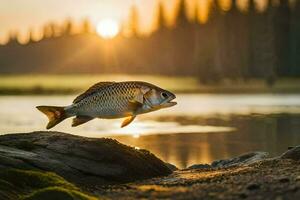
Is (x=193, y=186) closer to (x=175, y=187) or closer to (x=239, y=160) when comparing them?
(x=175, y=187)

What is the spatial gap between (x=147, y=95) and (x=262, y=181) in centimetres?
301

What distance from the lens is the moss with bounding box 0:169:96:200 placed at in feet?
50.1

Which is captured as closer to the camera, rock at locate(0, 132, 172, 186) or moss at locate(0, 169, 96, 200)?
moss at locate(0, 169, 96, 200)

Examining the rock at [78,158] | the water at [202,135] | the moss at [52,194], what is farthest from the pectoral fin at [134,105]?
the water at [202,135]

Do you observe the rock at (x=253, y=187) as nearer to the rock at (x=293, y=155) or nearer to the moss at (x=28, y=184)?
the moss at (x=28, y=184)

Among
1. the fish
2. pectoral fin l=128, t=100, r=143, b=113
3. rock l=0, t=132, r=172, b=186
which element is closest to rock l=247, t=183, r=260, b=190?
the fish

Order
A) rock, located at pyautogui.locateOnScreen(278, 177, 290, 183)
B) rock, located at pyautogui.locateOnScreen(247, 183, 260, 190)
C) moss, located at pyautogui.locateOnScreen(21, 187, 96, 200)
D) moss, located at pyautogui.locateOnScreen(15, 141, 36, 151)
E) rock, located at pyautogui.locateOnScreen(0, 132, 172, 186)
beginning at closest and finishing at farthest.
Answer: moss, located at pyautogui.locateOnScreen(21, 187, 96, 200) → rock, located at pyautogui.locateOnScreen(247, 183, 260, 190) → rock, located at pyautogui.locateOnScreen(278, 177, 290, 183) → rock, located at pyautogui.locateOnScreen(0, 132, 172, 186) → moss, located at pyautogui.locateOnScreen(15, 141, 36, 151)

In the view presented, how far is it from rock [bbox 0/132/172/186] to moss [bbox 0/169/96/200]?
604mm

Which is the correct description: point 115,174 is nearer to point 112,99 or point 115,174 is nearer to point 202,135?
point 112,99

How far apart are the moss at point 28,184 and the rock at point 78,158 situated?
0.60m

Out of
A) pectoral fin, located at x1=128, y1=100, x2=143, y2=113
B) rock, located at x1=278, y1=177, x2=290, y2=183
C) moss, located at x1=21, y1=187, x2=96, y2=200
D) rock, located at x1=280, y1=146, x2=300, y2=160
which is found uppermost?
pectoral fin, located at x1=128, y1=100, x2=143, y2=113

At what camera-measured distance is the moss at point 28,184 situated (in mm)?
15266

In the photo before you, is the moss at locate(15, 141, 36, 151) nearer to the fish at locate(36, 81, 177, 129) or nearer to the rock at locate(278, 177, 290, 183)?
the fish at locate(36, 81, 177, 129)

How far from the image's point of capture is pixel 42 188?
15961mm
